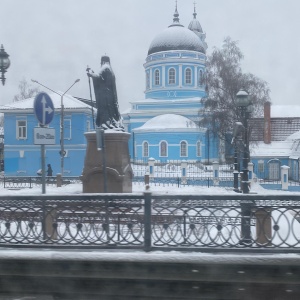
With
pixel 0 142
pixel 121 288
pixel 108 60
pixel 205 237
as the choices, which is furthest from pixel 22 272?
pixel 0 142

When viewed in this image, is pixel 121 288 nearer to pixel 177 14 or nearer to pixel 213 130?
pixel 213 130

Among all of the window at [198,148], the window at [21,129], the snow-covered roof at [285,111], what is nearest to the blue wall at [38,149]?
the window at [21,129]

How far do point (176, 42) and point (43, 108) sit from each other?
43262 mm

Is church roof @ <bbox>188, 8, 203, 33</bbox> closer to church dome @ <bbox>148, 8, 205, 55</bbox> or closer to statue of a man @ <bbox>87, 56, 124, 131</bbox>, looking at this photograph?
church dome @ <bbox>148, 8, 205, 55</bbox>

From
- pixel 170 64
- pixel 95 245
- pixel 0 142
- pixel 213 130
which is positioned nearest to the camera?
pixel 95 245

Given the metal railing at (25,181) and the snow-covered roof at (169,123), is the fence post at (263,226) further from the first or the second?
the snow-covered roof at (169,123)

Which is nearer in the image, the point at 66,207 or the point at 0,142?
the point at 66,207

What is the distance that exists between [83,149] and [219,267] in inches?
1296

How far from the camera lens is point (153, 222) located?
6.34 meters

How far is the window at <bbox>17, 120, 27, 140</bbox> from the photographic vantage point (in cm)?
3888

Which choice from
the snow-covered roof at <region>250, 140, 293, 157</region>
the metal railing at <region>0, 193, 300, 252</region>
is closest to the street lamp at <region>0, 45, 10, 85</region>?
the metal railing at <region>0, 193, 300, 252</region>

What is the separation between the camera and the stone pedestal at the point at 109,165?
1222 cm

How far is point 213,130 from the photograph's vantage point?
1388 inches

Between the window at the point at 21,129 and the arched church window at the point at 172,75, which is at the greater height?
the arched church window at the point at 172,75
